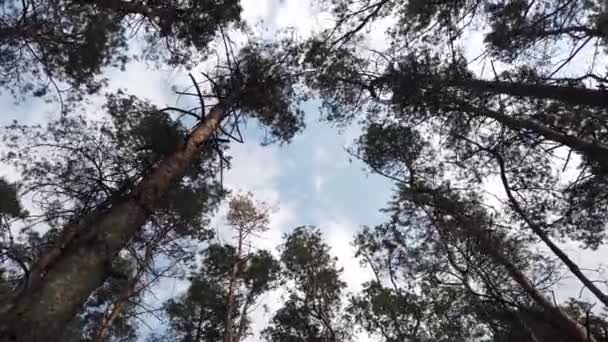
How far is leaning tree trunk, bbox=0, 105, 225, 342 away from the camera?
231 cm

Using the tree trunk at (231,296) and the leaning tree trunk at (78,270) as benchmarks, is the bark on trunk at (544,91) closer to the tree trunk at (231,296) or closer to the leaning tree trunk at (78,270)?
the leaning tree trunk at (78,270)

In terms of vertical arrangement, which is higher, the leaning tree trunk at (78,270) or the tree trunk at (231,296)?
the tree trunk at (231,296)

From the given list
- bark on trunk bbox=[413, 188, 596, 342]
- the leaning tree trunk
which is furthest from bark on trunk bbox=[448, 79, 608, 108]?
the leaning tree trunk

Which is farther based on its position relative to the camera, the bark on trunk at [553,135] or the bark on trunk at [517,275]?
the bark on trunk at [517,275]

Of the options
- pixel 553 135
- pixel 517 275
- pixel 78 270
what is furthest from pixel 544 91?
pixel 78 270

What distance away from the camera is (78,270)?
9.00 ft

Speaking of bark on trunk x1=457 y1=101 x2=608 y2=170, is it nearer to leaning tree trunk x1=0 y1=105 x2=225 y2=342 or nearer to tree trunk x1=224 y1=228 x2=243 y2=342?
leaning tree trunk x1=0 y1=105 x2=225 y2=342

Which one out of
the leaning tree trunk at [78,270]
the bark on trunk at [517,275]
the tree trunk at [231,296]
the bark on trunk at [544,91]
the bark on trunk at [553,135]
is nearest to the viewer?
the leaning tree trunk at [78,270]

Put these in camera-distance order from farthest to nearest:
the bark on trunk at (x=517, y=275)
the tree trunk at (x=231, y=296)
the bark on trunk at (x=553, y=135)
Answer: the tree trunk at (x=231, y=296) < the bark on trunk at (x=517, y=275) < the bark on trunk at (x=553, y=135)

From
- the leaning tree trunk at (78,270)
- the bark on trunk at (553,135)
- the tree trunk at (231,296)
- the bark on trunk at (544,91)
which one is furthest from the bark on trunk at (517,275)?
the tree trunk at (231,296)

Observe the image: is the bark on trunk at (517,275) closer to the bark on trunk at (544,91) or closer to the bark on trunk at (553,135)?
the bark on trunk at (553,135)

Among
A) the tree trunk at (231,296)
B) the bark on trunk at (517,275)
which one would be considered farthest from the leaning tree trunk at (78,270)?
the tree trunk at (231,296)

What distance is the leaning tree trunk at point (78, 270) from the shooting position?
7.59 ft

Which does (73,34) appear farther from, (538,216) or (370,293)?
(370,293)
